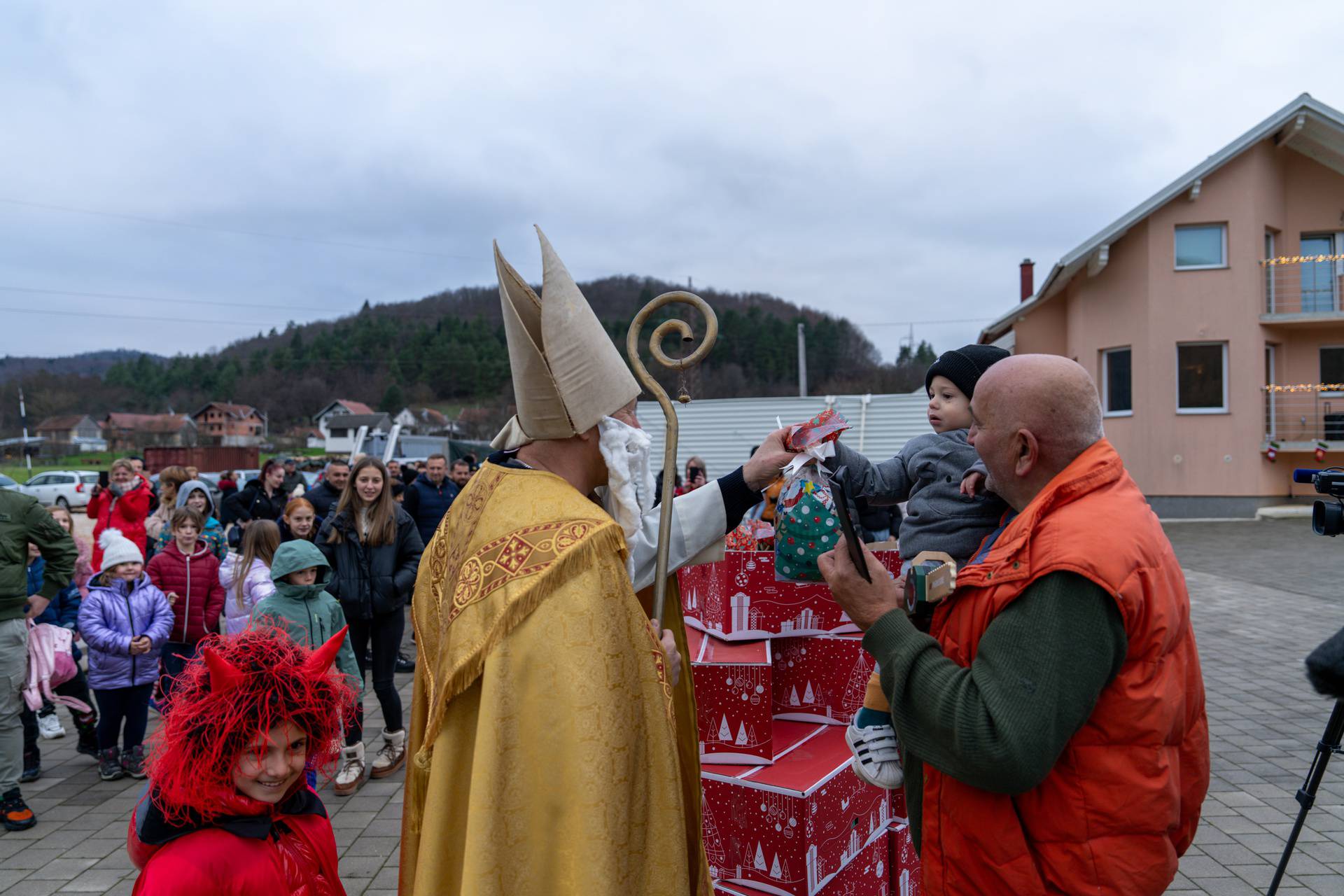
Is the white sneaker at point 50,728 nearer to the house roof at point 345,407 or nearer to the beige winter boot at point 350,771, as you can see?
the beige winter boot at point 350,771

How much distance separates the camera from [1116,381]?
64.5 ft

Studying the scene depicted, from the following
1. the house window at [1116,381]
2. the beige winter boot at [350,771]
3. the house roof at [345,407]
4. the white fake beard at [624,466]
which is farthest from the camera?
the house roof at [345,407]

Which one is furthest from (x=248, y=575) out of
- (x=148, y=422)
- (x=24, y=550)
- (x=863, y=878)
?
(x=148, y=422)

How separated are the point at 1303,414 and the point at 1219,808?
17.8 metres

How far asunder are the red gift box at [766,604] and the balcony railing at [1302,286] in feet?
63.9

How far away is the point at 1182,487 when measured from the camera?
18.3 meters

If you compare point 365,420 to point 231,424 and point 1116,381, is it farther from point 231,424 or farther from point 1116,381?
point 1116,381

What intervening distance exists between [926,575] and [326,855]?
5.97 ft

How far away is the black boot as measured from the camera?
5.85 metres

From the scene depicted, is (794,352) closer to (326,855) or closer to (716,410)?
(716,410)

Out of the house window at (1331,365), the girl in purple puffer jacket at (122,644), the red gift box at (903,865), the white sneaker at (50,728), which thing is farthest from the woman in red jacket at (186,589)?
the house window at (1331,365)

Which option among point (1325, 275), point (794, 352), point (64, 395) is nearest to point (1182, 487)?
point (1325, 275)

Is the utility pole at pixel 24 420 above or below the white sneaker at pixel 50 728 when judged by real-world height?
above

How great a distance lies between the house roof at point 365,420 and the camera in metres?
53.9
